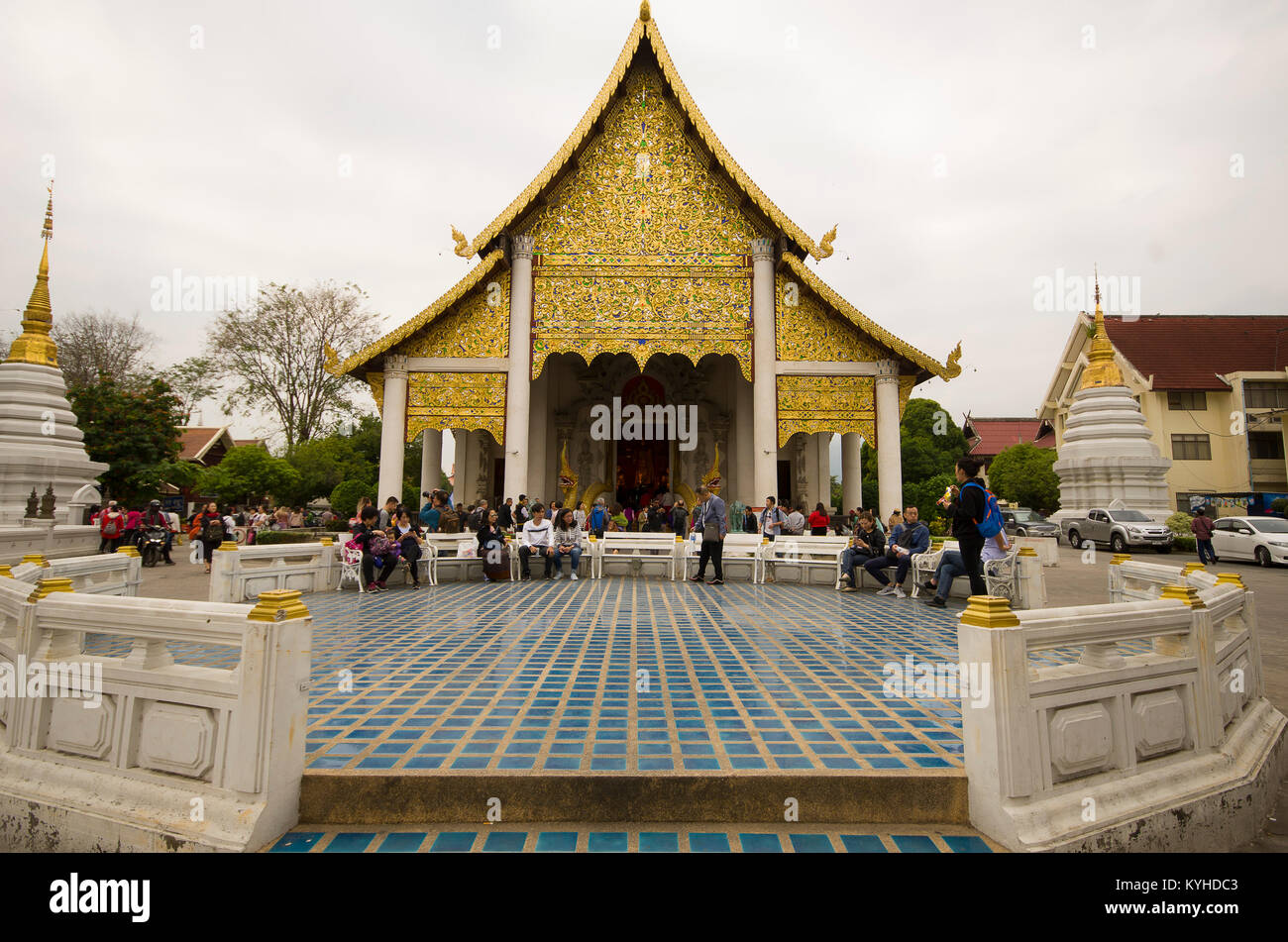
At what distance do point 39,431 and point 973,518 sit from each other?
19.0m

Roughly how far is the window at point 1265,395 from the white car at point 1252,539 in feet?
52.3

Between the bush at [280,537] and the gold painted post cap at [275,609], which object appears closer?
the gold painted post cap at [275,609]

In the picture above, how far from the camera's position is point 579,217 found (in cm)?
1503

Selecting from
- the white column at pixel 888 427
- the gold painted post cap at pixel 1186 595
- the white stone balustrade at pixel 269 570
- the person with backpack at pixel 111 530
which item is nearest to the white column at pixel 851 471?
the white column at pixel 888 427

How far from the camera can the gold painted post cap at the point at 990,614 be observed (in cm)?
268

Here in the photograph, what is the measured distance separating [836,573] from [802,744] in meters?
7.23

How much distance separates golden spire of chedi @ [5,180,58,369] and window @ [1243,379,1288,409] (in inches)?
1633

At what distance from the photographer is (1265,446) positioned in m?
27.8

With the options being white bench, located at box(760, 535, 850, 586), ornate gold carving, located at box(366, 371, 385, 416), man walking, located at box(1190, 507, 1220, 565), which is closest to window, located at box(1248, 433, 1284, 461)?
man walking, located at box(1190, 507, 1220, 565)

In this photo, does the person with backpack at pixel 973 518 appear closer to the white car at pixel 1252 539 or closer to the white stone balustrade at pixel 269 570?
the white stone balustrade at pixel 269 570

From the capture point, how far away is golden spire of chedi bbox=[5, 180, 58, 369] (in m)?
15.4

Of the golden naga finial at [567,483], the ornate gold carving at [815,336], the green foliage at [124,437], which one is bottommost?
the golden naga finial at [567,483]

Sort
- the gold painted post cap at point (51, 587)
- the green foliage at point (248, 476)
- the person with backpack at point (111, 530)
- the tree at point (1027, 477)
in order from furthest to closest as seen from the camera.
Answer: the tree at point (1027, 477) → the green foliage at point (248, 476) → the person with backpack at point (111, 530) → the gold painted post cap at point (51, 587)

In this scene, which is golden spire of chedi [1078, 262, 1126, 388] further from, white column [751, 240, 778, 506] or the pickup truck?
white column [751, 240, 778, 506]
